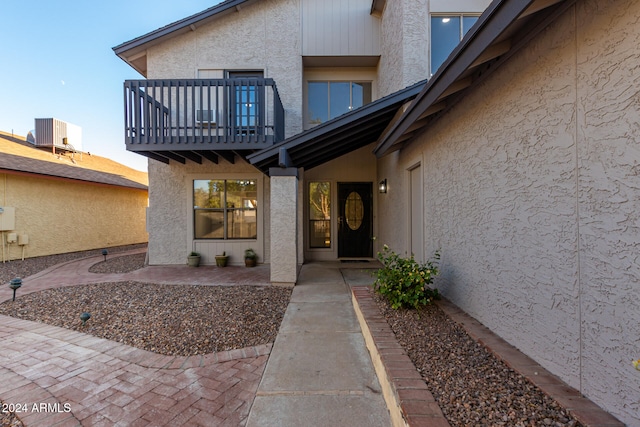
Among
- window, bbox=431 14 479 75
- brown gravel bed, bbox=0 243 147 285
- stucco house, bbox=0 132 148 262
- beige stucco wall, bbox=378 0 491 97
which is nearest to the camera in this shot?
beige stucco wall, bbox=378 0 491 97

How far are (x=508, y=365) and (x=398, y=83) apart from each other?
5.54 meters

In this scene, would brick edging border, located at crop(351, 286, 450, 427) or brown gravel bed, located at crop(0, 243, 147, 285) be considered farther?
brown gravel bed, located at crop(0, 243, 147, 285)

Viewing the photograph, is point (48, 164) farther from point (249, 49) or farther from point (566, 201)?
point (566, 201)

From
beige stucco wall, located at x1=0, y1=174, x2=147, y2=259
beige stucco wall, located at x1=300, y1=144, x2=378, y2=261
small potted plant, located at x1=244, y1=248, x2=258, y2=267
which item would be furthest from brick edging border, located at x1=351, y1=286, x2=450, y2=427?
beige stucco wall, located at x1=0, y1=174, x2=147, y2=259

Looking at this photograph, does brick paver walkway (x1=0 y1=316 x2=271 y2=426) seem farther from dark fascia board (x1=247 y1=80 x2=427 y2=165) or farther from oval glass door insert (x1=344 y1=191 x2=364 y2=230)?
oval glass door insert (x1=344 y1=191 x2=364 y2=230)

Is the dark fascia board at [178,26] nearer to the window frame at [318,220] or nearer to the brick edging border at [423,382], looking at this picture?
the window frame at [318,220]

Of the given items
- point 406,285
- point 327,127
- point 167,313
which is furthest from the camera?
point 327,127

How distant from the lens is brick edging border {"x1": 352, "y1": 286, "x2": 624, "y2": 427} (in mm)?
1617

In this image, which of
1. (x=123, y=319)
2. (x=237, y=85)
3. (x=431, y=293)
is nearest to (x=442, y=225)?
(x=431, y=293)

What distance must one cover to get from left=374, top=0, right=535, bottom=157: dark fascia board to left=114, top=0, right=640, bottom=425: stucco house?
0.02 m

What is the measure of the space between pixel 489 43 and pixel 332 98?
6.58 meters

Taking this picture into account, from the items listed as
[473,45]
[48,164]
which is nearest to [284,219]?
[473,45]

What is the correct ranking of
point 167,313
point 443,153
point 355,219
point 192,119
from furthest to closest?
1. point 355,219
2. point 192,119
3. point 167,313
4. point 443,153

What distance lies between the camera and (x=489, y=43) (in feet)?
7.10
